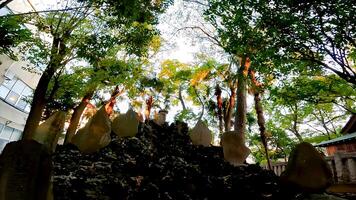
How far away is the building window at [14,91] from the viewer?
21777mm

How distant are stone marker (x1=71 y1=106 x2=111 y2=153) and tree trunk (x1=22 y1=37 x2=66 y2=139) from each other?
6689 mm

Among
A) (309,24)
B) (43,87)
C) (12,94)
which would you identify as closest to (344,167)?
Answer: (309,24)

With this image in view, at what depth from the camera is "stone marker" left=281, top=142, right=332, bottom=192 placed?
3.40 metres

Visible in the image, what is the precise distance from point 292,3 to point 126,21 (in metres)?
5.05

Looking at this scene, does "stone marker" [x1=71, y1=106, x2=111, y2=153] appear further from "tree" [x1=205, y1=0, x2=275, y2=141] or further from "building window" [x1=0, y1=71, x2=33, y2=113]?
"building window" [x1=0, y1=71, x2=33, y2=113]

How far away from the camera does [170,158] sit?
17.4ft

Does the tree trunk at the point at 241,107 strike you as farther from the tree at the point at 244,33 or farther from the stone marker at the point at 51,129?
the stone marker at the point at 51,129

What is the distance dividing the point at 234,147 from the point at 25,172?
129 inches

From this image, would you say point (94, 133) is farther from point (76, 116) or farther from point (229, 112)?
point (229, 112)

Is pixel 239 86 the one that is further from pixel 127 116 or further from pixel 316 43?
pixel 127 116

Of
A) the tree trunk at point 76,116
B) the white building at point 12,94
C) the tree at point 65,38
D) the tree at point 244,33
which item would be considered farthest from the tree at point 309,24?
the white building at point 12,94

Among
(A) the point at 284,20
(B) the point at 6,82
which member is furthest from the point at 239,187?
(B) the point at 6,82

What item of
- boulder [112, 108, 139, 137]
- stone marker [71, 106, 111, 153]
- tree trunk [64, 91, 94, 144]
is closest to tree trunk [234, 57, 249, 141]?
boulder [112, 108, 139, 137]

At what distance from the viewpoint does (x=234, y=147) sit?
4.75m
